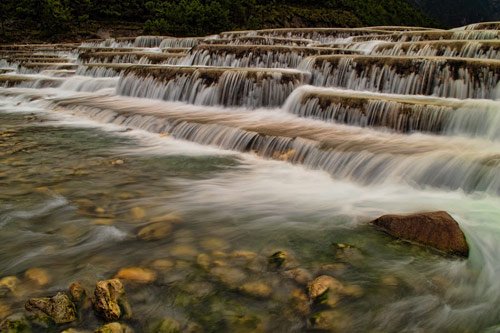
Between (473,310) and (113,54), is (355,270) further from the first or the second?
(113,54)

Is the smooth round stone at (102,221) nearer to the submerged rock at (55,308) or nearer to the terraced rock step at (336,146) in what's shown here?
the submerged rock at (55,308)

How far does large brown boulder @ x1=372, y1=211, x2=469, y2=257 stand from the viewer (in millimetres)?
3844

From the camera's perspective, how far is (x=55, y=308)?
286 centimetres

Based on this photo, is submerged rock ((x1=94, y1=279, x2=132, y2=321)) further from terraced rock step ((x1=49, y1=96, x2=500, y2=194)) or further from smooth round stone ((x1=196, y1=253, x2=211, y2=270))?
terraced rock step ((x1=49, y1=96, x2=500, y2=194))

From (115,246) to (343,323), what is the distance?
216cm

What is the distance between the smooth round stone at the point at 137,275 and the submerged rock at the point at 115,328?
610 millimetres

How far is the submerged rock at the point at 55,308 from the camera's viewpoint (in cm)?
281

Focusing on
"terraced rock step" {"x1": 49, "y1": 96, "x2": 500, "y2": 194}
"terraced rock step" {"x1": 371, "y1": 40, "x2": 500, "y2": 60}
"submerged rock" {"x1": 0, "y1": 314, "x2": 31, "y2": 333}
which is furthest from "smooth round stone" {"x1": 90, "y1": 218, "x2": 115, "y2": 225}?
"terraced rock step" {"x1": 371, "y1": 40, "x2": 500, "y2": 60}

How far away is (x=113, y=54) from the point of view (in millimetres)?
19562

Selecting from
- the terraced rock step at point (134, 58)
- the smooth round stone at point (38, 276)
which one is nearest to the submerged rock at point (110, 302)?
the smooth round stone at point (38, 276)

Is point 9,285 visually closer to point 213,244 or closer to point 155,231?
point 155,231

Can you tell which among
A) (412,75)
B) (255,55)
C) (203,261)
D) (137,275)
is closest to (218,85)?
(255,55)

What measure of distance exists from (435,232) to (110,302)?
2818 millimetres

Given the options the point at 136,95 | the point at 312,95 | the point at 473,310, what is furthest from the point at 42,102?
the point at 473,310
